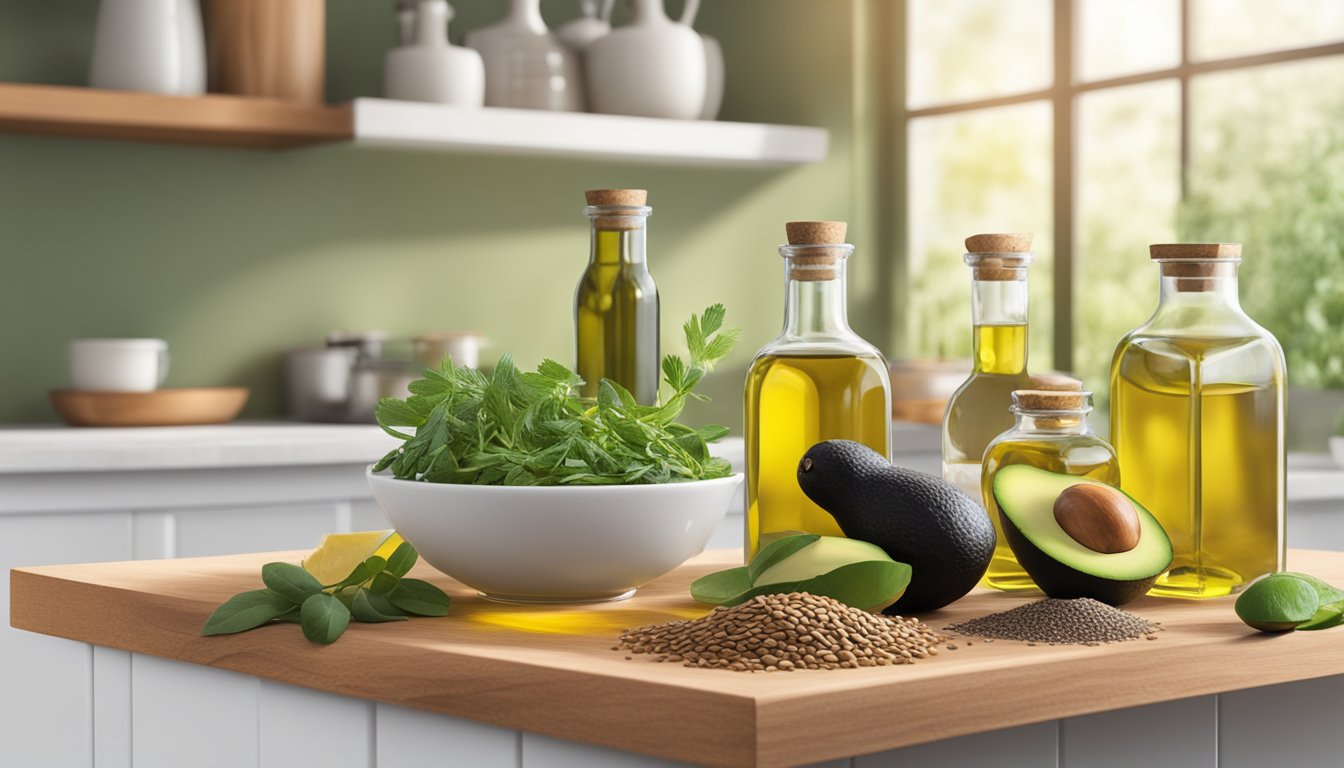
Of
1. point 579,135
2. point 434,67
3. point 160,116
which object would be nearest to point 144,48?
point 160,116

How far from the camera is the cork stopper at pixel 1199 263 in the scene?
43.3 inches

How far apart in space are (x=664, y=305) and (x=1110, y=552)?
300 cm

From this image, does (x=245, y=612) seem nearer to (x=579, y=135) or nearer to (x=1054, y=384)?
(x=1054, y=384)

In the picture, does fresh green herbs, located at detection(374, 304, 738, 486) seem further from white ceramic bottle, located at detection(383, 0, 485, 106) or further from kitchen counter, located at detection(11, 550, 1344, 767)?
white ceramic bottle, located at detection(383, 0, 485, 106)

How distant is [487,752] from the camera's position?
86 cm

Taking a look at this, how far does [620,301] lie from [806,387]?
152 mm

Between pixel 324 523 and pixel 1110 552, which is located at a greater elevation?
pixel 1110 552

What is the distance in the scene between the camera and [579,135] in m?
3.43

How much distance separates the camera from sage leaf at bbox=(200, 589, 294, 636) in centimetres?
98

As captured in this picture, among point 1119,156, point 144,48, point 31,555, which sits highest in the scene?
point 144,48

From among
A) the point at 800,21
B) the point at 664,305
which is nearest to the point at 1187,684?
the point at 664,305

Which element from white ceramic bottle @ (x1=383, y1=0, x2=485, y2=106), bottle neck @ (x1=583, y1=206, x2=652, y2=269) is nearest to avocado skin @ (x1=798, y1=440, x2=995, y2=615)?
bottle neck @ (x1=583, y1=206, x2=652, y2=269)

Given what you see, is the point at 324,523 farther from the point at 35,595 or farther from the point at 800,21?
the point at 800,21

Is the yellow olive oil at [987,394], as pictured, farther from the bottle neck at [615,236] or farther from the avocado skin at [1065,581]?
the bottle neck at [615,236]
